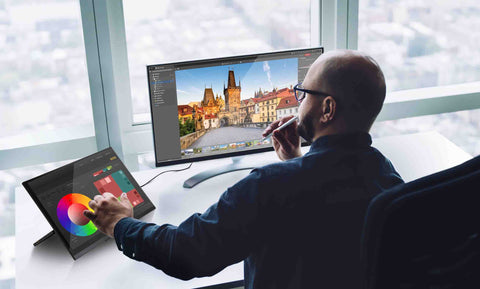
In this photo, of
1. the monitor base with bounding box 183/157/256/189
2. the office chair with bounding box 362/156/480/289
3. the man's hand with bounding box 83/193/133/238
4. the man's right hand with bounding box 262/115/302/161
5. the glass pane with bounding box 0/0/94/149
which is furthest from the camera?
the glass pane with bounding box 0/0/94/149

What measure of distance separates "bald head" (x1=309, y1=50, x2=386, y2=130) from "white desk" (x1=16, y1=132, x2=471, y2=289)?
0.57 meters

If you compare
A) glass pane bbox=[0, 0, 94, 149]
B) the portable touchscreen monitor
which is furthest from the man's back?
glass pane bbox=[0, 0, 94, 149]

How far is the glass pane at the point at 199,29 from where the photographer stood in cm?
233

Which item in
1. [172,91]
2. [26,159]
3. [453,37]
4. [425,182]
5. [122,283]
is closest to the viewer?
[425,182]

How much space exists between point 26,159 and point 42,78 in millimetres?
341

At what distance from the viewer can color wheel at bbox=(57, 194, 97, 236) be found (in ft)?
5.46

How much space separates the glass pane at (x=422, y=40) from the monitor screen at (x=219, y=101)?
71 cm

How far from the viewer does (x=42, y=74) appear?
2271 millimetres

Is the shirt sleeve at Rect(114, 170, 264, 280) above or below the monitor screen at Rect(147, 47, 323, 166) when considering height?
below

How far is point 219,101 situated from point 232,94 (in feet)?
0.17

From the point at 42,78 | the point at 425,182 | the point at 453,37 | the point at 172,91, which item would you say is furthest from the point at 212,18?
the point at 425,182

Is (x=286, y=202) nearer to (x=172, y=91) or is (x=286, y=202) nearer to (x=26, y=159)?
(x=172, y=91)

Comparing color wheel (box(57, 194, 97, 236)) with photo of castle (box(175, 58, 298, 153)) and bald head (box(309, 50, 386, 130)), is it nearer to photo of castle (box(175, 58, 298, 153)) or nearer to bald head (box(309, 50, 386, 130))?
photo of castle (box(175, 58, 298, 153))

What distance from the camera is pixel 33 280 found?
1.55 metres
